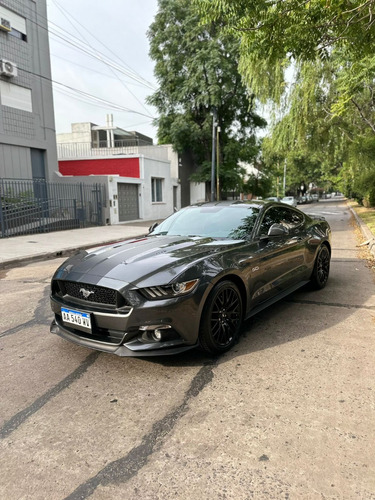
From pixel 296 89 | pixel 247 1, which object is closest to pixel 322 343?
pixel 247 1

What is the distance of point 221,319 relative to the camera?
3.38m

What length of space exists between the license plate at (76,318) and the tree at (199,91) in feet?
78.8

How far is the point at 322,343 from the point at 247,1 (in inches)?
190

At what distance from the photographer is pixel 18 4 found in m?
16.5

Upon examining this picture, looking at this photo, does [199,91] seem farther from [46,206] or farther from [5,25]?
[46,206]

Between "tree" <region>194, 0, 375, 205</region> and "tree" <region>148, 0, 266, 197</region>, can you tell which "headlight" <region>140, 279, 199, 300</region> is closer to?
"tree" <region>194, 0, 375, 205</region>

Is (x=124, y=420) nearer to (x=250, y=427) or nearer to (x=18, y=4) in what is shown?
(x=250, y=427)

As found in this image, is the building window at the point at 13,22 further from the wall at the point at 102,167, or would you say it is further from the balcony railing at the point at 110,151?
the balcony railing at the point at 110,151

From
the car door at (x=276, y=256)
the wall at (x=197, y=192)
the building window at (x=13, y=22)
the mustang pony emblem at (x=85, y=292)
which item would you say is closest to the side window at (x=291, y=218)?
the car door at (x=276, y=256)

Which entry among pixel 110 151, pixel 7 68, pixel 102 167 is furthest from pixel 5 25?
pixel 110 151

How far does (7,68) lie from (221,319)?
17.5m

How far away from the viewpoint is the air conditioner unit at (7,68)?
15734 mm

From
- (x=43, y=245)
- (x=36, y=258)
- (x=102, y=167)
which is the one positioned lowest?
(x=36, y=258)

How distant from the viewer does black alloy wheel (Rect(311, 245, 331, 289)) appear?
5.45 meters
